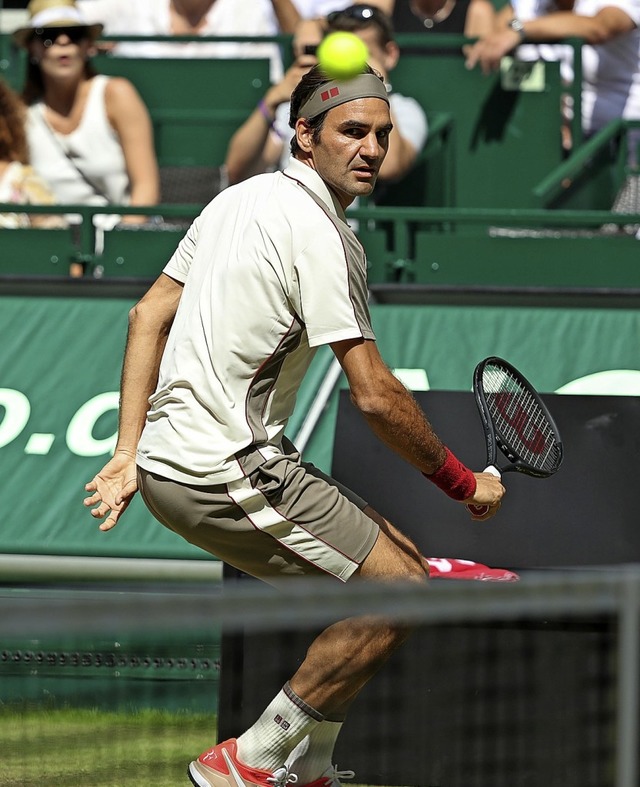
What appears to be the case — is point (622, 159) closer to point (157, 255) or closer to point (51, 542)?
point (157, 255)

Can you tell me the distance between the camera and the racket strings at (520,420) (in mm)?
4121

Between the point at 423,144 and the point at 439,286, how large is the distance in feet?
4.85

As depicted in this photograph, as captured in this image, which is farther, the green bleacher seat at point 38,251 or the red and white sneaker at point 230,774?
the green bleacher seat at point 38,251

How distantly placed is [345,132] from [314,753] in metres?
1.71

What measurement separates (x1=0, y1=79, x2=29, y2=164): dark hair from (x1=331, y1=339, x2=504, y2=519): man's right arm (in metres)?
4.46

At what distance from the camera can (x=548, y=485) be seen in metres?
4.68

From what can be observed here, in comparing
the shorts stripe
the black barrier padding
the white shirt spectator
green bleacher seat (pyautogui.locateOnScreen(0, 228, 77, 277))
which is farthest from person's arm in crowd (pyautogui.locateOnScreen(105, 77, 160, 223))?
the shorts stripe

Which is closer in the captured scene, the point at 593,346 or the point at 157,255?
the point at 593,346

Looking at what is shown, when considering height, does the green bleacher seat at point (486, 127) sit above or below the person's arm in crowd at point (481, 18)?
below

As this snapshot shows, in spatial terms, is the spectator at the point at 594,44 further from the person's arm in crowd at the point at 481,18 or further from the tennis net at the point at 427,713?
the tennis net at the point at 427,713

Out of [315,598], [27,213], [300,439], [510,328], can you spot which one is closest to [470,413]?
[300,439]

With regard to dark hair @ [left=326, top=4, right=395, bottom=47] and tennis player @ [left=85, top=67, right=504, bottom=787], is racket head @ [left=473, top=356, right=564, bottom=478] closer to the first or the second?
tennis player @ [left=85, top=67, right=504, bottom=787]

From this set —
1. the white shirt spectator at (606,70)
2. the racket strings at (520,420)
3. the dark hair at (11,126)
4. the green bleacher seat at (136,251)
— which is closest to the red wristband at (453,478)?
the racket strings at (520,420)

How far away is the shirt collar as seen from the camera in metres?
3.71
